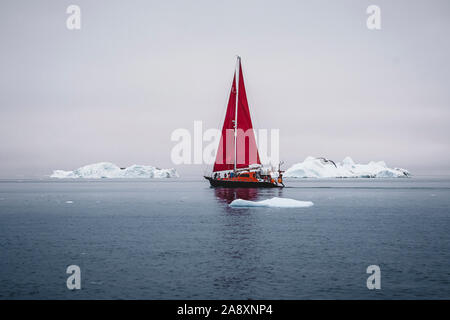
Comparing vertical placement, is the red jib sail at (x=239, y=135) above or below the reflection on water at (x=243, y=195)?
above

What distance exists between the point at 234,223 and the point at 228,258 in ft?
52.3

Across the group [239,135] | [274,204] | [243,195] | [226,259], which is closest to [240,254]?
[226,259]

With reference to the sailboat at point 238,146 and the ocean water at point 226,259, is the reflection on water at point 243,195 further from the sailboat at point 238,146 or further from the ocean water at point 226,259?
the ocean water at point 226,259

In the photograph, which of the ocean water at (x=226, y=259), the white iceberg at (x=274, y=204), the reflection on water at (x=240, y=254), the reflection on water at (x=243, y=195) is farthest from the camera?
the reflection on water at (x=243, y=195)

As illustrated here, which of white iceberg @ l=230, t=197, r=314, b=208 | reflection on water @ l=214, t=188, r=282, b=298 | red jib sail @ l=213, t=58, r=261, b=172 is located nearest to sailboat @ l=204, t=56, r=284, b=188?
red jib sail @ l=213, t=58, r=261, b=172

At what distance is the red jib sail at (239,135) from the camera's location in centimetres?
9462

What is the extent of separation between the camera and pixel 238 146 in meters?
95.0

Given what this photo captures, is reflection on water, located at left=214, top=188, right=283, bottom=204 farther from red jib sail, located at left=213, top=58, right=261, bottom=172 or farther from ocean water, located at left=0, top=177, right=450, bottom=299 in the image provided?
ocean water, located at left=0, top=177, right=450, bottom=299

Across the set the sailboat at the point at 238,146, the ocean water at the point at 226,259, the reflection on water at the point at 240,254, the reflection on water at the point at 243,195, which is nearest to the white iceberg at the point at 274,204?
the reflection on water at the point at 240,254

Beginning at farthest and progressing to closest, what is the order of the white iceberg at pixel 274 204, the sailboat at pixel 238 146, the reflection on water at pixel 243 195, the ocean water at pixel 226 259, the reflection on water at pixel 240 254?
the sailboat at pixel 238 146 < the reflection on water at pixel 243 195 < the white iceberg at pixel 274 204 < the reflection on water at pixel 240 254 < the ocean water at pixel 226 259

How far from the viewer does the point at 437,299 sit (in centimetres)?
1558

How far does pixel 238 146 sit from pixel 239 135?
2.39m
